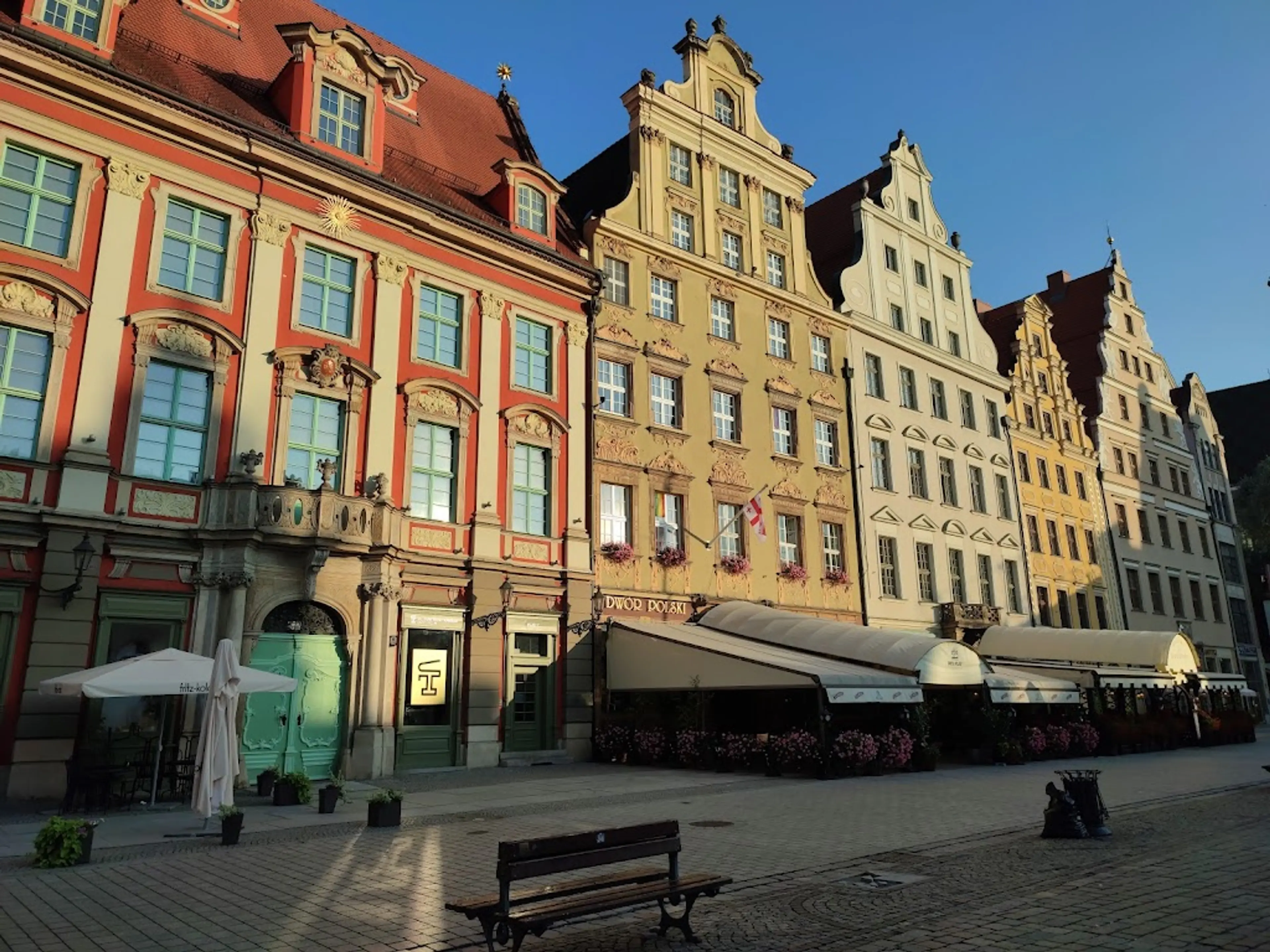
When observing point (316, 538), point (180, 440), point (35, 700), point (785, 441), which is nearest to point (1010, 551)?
point (785, 441)

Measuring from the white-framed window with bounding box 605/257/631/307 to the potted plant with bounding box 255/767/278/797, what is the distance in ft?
48.8

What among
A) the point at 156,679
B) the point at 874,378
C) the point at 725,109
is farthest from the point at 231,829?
the point at 725,109

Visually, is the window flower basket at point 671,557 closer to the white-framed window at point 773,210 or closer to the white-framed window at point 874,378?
the white-framed window at point 874,378

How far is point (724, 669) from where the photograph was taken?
62.6 ft

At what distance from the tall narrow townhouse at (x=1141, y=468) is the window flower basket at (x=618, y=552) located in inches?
1083

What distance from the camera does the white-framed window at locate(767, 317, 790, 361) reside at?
28.7 meters

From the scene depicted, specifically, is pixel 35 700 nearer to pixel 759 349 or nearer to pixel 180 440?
pixel 180 440

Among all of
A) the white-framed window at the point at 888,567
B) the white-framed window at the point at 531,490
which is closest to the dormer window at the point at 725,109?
the white-framed window at the point at 531,490

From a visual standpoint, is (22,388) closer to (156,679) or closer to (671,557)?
(156,679)

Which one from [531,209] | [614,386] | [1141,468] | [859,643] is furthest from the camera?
[1141,468]

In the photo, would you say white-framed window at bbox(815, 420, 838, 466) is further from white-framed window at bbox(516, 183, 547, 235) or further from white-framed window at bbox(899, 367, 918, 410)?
white-framed window at bbox(516, 183, 547, 235)

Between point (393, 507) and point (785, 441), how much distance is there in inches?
542

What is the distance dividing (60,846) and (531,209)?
18472 mm

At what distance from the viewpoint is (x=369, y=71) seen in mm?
21281
